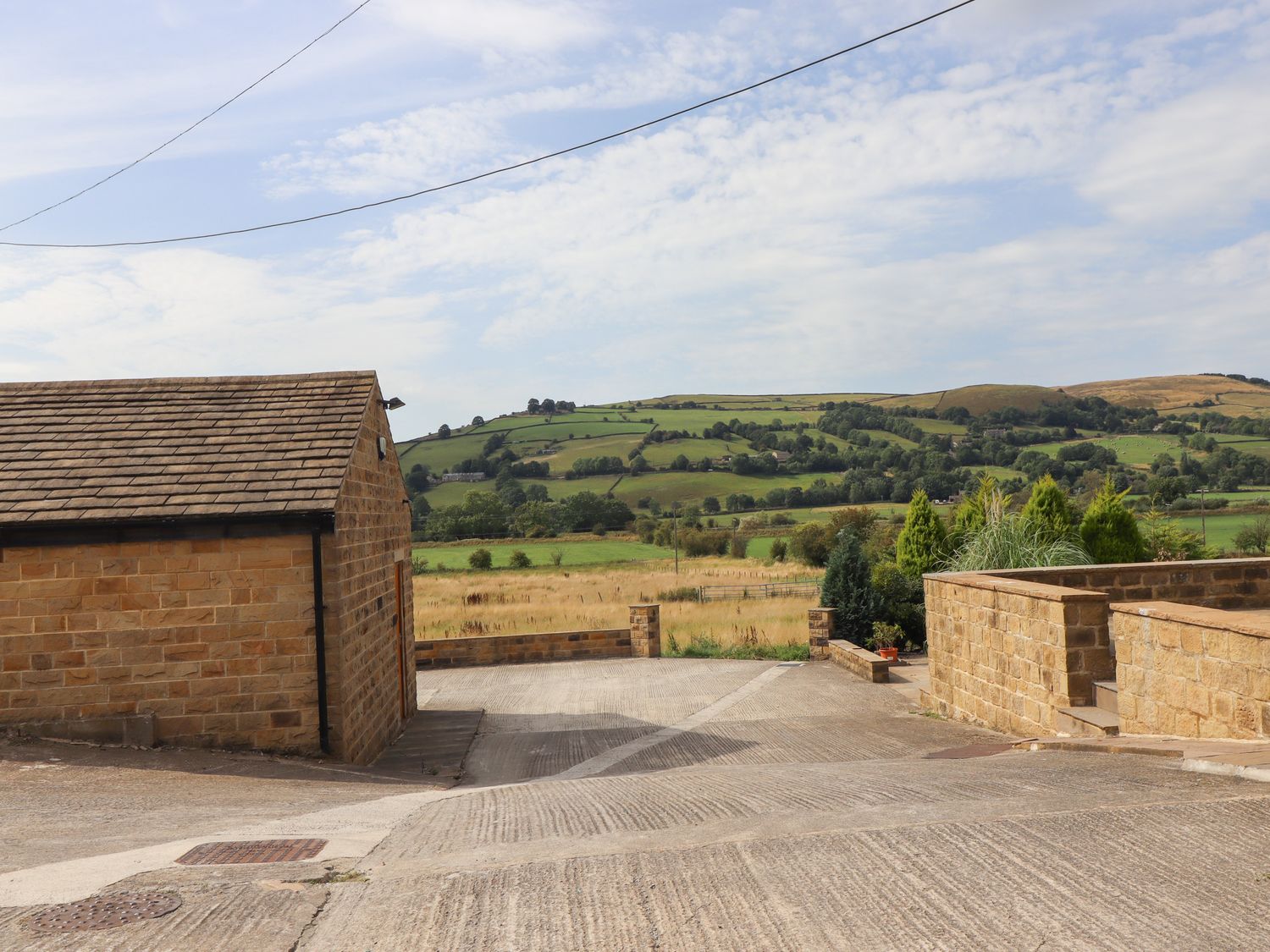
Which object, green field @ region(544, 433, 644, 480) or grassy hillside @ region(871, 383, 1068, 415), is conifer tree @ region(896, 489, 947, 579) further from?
grassy hillside @ region(871, 383, 1068, 415)

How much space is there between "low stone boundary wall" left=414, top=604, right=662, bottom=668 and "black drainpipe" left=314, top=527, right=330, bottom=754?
10.2 m

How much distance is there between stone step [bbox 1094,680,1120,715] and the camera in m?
7.78

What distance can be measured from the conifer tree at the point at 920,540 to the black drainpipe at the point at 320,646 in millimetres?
15138

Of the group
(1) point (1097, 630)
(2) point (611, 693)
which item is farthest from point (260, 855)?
(2) point (611, 693)

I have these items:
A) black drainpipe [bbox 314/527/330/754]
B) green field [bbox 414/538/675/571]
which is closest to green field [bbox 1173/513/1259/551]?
green field [bbox 414/538/675/571]

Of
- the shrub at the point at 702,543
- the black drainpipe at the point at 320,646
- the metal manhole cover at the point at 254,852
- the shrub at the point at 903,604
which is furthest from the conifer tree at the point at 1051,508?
the shrub at the point at 702,543

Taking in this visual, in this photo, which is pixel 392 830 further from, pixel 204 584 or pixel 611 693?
pixel 611 693

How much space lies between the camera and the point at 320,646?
930 centimetres

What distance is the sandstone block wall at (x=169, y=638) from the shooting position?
9.11 m

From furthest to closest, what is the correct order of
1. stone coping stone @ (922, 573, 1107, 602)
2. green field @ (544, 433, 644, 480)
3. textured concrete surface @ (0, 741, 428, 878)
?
green field @ (544, 433, 644, 480) < stone coping stone @ (922, 573, 1107, 602) < textured concrete surface @ (0, 741, 428, 878)

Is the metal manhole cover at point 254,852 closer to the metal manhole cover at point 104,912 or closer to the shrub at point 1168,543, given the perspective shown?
the metal manhole cover at point 104,912

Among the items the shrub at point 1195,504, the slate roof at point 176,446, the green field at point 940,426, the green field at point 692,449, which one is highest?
the green field at point 940,426

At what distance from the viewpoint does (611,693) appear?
50.5 ft

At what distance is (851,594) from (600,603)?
14.7 meters
